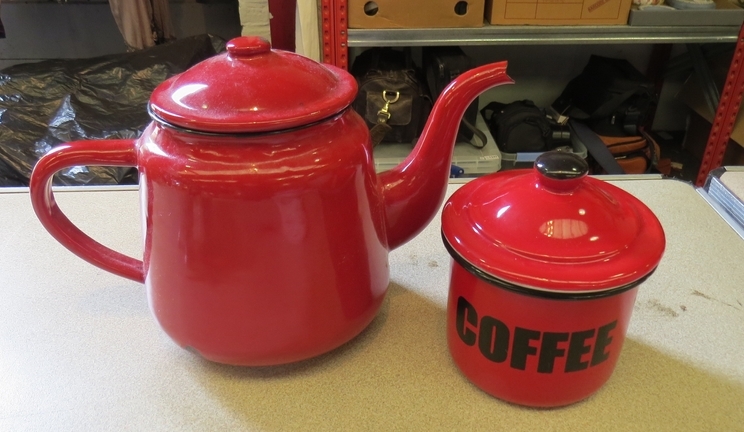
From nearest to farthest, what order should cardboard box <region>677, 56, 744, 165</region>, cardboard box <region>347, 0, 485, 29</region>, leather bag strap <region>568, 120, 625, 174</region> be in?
cardboard box <region>347, 0, 485, 29</region>
leather bag strap <region>568, 120, 625, 174</region>
cardboard box <region>677, 56, 744, 165</region>

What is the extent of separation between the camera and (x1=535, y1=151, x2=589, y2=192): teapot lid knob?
1.23 ft

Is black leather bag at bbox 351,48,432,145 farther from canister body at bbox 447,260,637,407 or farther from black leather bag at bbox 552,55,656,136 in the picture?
canister body at bbox 447,260,637,407

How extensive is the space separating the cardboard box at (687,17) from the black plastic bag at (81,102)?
106 centimetres

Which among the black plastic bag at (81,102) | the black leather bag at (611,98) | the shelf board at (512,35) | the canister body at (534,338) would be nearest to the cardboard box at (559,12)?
the shelf board at (512,35)

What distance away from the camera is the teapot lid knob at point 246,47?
0.40m

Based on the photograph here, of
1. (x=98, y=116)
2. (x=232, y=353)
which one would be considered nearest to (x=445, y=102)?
(x=232, y=353)

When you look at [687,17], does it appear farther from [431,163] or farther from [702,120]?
[431,163]

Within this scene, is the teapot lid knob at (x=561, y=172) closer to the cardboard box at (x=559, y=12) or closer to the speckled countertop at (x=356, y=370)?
the speckled countertop at (x=356, y=370)

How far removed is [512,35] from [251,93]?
108 cm

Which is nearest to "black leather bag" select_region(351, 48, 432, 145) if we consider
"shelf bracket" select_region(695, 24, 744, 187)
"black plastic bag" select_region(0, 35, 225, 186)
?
"black plastic bag" select_region(0, 35, 225, 186)

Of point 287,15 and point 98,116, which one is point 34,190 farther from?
point 287,15

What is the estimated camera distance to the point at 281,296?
1.32 ft

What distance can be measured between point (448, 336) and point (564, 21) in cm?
108

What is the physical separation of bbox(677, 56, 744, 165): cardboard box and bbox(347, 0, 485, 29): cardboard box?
792 millimetres
